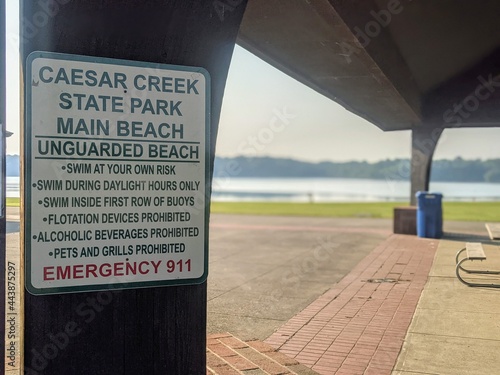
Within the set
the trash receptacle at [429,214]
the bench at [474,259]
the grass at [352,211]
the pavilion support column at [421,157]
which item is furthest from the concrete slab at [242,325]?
the grass at [352,211]

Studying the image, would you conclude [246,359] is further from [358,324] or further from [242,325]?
[358,324]

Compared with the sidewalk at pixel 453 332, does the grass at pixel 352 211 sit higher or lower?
lower

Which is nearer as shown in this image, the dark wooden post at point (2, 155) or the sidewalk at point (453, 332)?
the dark wooden post at point (2, 155)

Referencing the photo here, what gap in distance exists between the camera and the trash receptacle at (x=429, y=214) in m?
16.0

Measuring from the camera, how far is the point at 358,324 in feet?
21.2

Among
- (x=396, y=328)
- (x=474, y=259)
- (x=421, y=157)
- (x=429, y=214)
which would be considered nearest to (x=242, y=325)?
(x=396, y=328)

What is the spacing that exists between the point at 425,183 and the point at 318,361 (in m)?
13.9

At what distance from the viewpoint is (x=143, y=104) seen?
2.93 meters

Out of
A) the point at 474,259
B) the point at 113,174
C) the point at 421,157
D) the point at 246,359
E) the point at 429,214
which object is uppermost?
the point at 421,157

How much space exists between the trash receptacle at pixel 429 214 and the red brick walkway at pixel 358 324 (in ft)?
18.3

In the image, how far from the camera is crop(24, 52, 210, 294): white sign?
9.01ft

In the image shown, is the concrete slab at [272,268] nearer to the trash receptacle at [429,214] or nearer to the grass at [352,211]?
the trash receptacle at [429,214]

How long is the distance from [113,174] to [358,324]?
14.3 feet

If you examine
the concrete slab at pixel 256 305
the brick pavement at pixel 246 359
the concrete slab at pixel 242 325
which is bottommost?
the concrete slab at pixel 256 305
